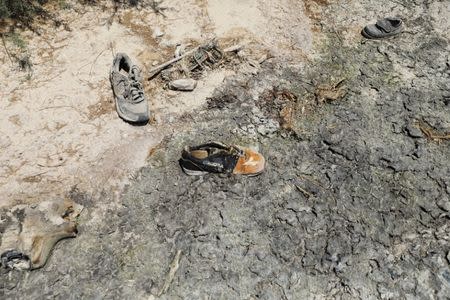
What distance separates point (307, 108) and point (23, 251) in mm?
3104

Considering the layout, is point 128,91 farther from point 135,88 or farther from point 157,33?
point 157,33

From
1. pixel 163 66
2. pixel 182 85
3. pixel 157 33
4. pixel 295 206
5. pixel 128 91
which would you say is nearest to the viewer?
pixel 295 206

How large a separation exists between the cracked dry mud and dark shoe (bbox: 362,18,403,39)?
1.41 ft

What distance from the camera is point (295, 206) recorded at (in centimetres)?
390

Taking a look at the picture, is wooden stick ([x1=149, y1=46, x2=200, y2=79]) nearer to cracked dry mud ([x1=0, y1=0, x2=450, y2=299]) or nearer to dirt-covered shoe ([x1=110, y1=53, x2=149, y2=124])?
dirt-covered shoe ([x1=110, y1=53, x2=149, y2=124])

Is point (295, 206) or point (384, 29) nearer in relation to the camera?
point (295, 206)

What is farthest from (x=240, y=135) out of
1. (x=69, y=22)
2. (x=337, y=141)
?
(x=69, y=22)

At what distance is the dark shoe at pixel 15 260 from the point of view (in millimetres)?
3445

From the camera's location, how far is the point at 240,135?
4348 millimetres

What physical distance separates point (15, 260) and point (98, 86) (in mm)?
2054

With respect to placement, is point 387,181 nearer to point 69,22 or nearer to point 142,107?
point 142,107

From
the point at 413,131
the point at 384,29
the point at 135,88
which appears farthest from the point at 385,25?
the point at 135,88

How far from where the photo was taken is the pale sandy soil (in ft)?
13.3

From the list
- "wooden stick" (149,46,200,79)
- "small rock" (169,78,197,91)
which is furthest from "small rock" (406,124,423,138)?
"wooden stick" (149,46,200,79)
